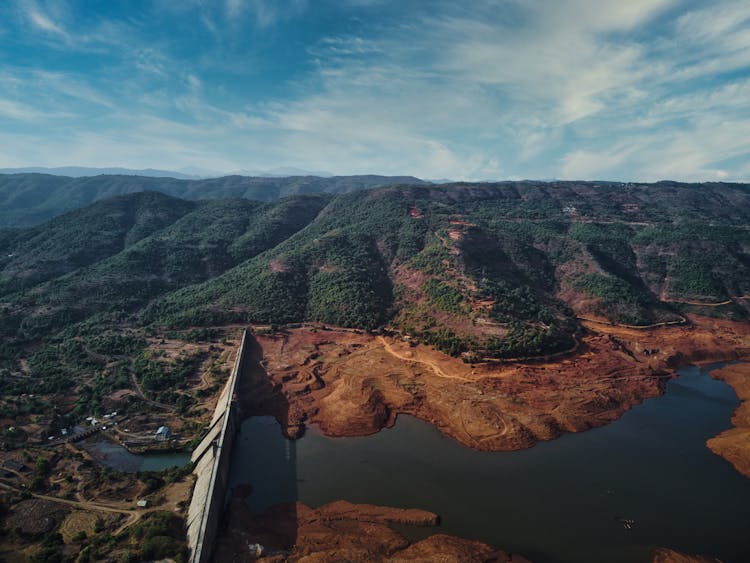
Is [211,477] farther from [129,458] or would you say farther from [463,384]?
[463,384]

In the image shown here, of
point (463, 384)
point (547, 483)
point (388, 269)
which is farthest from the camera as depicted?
point (388, 269)

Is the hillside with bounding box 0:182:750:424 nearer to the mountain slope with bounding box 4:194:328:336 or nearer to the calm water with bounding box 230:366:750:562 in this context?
the mountain slope with bounding box 4:194:328:336

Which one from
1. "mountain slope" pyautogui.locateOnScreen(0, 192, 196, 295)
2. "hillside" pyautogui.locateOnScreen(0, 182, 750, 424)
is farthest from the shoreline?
"mountain slope" pyautogui.locateOnScreen(0, 192, 196, 295)

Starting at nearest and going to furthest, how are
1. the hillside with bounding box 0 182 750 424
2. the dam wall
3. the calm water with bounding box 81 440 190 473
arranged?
the dam wall, the calm water with bounding box 81 440 190 473, the hillside with bounding box 0 182 750 424

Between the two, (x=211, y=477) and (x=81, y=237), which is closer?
(x=211, y=477)

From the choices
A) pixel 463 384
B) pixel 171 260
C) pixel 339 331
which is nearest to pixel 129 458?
pixel 339 331

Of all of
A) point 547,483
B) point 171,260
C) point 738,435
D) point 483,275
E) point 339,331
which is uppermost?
point 483,275

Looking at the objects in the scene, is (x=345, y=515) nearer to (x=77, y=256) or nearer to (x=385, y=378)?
(x=385, y=378)
